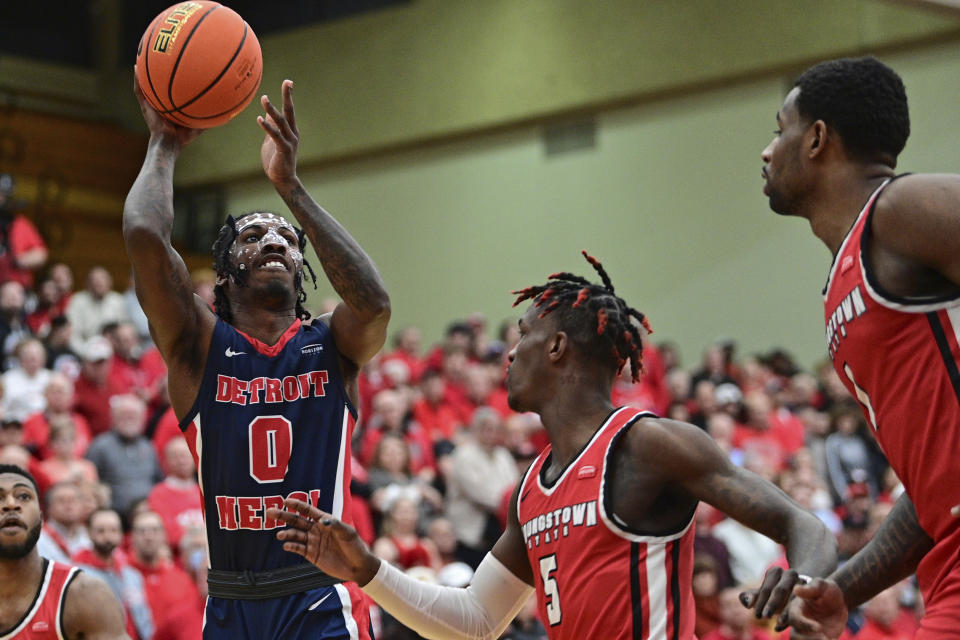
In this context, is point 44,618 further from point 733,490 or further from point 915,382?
point 915,382

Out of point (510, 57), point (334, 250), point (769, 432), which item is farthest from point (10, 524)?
point (510, 57)

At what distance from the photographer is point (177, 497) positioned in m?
9.21

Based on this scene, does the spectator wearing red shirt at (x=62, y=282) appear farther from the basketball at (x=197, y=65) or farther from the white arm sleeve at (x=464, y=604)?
the white arm sleeve at (x=464, y=604)

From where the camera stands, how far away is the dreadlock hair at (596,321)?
4098mm

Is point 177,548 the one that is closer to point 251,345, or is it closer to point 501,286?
point 251,345

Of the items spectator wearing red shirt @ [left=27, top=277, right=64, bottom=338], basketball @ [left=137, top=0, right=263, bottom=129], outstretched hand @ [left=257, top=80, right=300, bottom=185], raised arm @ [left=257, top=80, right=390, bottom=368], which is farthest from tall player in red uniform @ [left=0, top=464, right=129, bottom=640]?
spectator wearing red shirt @ [left=27, top=277, right=64, bottom=338]

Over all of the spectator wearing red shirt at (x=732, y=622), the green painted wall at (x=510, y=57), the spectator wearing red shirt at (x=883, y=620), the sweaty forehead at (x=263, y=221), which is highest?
the green painted wall at (x=510, y=57)

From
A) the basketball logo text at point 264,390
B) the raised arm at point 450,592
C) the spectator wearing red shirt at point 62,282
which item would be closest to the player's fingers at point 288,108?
the basketball logo text at point 264,390

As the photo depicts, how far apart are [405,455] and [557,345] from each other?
6.41 m

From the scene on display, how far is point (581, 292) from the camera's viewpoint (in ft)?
13.6

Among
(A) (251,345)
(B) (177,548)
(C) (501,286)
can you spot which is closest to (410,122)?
(C) (501,286)

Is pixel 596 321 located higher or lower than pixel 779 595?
higher

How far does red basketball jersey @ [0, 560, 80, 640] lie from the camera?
5508 mm

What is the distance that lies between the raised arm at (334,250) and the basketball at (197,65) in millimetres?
289
